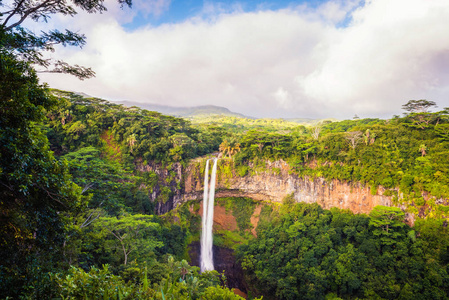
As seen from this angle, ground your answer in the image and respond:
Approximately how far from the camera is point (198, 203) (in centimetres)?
2753

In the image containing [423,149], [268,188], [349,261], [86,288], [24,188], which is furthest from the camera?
[268,188]

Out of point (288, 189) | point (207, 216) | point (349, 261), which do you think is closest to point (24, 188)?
point (349, 261)

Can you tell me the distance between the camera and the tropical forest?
147 inches

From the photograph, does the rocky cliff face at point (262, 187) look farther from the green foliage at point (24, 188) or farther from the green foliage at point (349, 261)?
the green foliage at point (24, 188)

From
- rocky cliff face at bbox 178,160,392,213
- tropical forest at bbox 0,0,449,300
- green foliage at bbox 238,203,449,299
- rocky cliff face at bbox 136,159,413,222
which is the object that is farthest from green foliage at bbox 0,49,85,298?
rocky cliff face at bbox 178,160,392,213

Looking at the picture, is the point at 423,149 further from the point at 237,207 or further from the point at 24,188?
the point at 24,188

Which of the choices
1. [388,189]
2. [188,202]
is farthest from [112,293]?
[188,202]

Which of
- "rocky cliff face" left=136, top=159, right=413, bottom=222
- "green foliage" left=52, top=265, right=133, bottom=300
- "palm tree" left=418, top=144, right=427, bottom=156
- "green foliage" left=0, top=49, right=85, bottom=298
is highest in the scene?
"palm tree" left=418, top=144, right=427, bottom=156

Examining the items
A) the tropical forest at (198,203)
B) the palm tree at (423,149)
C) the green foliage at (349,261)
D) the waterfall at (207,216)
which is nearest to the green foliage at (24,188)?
the tropical forest at (198,203)

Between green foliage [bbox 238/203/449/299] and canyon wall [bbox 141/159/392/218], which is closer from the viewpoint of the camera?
green foliage [bbox 238/203/449/299]

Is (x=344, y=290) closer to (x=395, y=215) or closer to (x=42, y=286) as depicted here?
(x=395, y=215)

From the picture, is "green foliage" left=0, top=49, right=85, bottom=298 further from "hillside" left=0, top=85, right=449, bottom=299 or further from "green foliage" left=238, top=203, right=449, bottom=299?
"green foliage" left=238, top=203, right=449, bottom=299

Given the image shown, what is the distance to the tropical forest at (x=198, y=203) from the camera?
3736 mm

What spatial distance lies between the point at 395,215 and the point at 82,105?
34.3 meters
